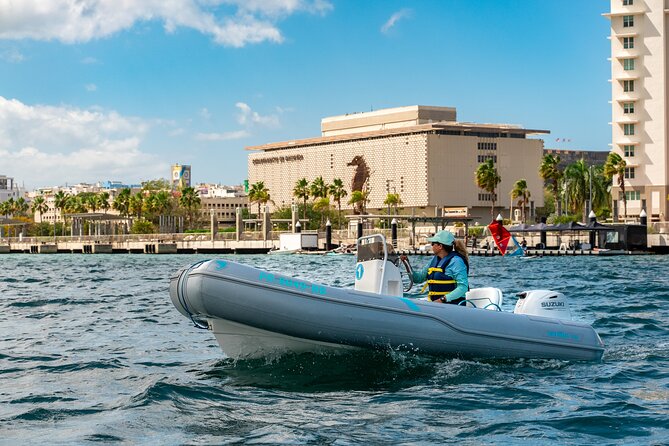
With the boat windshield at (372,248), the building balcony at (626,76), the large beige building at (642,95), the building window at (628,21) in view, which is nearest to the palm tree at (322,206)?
the large beige building at (642,95)

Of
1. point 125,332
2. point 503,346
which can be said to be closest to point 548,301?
point 503,346

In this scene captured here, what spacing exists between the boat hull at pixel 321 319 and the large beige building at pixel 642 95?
9402 centimetres

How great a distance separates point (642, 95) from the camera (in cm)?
10281

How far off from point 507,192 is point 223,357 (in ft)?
548

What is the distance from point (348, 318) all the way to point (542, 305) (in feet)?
10.4

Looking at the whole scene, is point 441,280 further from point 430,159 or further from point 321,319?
point 430,159

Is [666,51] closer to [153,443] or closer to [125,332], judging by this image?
[125,332]

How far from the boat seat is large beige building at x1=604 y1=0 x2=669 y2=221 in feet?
304

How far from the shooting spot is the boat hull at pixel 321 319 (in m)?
12.0

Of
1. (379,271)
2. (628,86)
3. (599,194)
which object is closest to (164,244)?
(599,194)

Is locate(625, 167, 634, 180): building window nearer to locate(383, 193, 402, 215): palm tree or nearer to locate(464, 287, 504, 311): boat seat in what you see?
locate(383, 193, 402, 215): palm tree

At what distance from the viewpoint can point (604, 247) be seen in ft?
264

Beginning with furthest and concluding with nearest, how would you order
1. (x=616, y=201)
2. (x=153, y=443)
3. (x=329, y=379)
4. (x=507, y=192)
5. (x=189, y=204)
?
(x=507, y=192), (x=189, y=204), (x=616, y=201), (x=329, y=379), (x=153, y=443)

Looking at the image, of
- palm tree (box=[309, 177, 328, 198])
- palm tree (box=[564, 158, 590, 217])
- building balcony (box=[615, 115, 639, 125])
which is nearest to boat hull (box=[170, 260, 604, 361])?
building balcony (box=[615, 115, 639, 125])
